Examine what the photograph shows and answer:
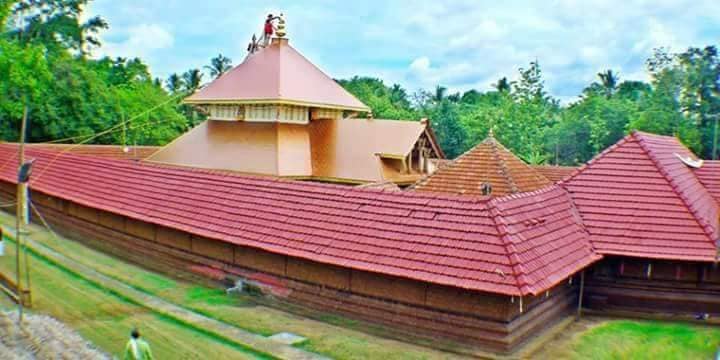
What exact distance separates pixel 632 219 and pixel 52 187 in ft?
53.0

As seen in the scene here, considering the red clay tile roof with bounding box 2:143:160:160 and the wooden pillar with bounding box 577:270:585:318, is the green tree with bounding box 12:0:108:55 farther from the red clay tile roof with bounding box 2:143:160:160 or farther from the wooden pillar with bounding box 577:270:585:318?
the wooden pillar with bounding box 577:270:585:318

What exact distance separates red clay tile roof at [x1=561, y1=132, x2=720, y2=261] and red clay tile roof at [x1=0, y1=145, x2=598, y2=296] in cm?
66

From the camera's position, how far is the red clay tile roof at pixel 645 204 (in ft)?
38.7

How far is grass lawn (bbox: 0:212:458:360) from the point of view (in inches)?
381

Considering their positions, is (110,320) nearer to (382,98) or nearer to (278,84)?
(278,84)

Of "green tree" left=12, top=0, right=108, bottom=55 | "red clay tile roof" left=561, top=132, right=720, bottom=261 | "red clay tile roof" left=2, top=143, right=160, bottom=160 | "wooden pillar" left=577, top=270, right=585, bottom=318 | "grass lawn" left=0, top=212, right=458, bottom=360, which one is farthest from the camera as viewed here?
"green tree" left=12, top=0, right=108, bottom=55

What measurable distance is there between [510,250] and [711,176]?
8069 mm

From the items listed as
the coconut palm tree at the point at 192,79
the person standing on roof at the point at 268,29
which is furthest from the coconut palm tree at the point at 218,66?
the person standing on roof at the point at 268,29

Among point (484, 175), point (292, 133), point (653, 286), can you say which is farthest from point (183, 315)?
point (292, 133)

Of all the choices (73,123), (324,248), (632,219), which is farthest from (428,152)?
(73,123)

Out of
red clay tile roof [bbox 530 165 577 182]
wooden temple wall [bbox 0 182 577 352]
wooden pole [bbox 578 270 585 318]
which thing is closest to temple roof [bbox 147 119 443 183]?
red clay tile roof [bbox 530 165 577 182]

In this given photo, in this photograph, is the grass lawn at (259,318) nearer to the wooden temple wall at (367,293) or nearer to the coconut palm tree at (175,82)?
the wooden temple wall at (367,293)

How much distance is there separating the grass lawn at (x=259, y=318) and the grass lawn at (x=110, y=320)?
28 cm

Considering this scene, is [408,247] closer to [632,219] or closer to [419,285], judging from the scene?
[419,285]
